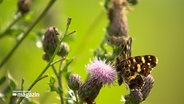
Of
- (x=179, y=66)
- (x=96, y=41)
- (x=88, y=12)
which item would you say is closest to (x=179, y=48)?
(x=179, y=66)

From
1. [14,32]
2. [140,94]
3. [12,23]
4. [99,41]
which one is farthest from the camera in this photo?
[99,41]

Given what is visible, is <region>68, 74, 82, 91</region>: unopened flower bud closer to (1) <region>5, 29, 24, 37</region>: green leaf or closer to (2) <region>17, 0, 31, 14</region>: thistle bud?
(1) <region>5, 29, 24, 37</region>: green leaf

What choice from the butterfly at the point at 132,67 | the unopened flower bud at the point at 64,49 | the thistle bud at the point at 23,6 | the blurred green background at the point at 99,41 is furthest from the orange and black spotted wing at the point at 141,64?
the thistle bud at the point at 23,6

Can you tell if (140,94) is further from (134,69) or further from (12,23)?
(12,23)

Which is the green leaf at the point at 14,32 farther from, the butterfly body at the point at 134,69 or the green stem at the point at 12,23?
the butterfly body at the point at 134,69

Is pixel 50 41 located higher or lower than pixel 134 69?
higher

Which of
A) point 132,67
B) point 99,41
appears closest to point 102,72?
point 132,67

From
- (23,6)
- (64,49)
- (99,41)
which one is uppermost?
(99,41)
